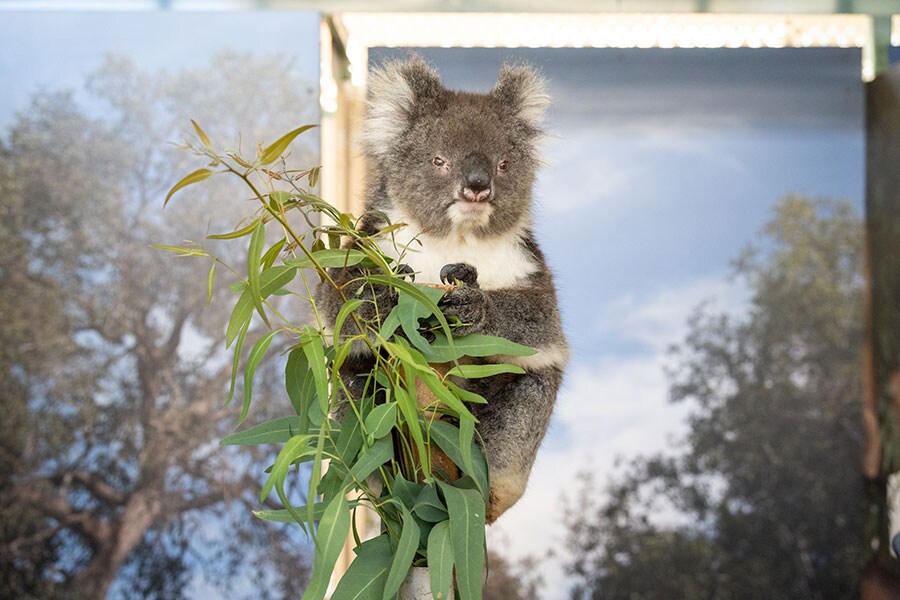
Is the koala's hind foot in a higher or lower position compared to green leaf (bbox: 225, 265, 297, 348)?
lower

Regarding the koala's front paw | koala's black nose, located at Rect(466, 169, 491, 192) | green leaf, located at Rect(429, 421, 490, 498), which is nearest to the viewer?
green leaf, located at Rect(429, 421, 490, 498)

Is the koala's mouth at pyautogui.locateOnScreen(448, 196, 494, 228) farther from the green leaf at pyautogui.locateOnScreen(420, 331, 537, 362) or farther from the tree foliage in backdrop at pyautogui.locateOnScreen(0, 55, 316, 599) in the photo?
the tree foliage in backdrop at pyautogui.locateOnScreen(0, 55, 316, 599)

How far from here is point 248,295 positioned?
1289 mm

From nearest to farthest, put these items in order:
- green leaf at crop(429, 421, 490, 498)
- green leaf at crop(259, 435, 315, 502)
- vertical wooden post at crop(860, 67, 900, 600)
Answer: green leaf at crop(259, 435, 315, 502) < green leaf at crop(429, 421, 490, 498) < vertical wooden post at crop(860, 67, 900, 600)

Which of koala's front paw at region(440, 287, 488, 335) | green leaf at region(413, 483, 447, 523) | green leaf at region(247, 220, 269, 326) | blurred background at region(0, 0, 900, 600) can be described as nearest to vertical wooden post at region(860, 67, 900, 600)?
blurred background at region(0, 0, 900, 600)

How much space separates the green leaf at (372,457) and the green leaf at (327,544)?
67mm

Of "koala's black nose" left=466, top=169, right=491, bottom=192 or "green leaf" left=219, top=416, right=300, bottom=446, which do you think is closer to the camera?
"green leaf" left=219, top=416, right=300, bottom=446

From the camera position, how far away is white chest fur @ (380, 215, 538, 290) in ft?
5.84

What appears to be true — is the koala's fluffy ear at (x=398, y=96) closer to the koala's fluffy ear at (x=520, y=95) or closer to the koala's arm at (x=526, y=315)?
the koala's fluffy ear at (x=520, y=95)

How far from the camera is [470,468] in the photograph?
46.8 inches

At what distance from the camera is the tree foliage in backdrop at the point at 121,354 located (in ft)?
14.8

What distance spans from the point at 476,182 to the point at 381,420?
→ 592 mm

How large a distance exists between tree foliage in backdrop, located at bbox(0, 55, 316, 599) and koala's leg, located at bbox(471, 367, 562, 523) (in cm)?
288

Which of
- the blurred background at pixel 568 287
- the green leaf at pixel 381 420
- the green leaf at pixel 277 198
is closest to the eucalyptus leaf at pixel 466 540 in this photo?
the green leaf at pixel 381 420
